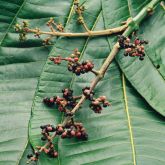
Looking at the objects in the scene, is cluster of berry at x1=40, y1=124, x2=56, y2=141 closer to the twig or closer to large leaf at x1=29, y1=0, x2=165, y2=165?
large leaf at x1=29, y1=0, x2=165, y2=165

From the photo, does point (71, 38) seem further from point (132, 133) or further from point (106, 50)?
point (132, 133)

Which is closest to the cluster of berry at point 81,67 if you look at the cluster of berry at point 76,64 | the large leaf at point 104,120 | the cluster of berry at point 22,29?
the cluster of berry at point 76,64

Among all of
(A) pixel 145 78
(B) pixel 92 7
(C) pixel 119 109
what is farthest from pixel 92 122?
(B) pixel 92 7

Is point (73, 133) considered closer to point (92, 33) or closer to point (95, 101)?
point (95, 101)

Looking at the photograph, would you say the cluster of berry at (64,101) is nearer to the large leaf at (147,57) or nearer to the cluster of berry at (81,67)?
the cluster of berry at (81,67)

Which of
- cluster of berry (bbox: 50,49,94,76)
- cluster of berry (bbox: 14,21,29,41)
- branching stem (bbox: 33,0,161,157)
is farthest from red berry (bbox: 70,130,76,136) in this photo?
cluster of berry (bbox: 14,21,29,41)
